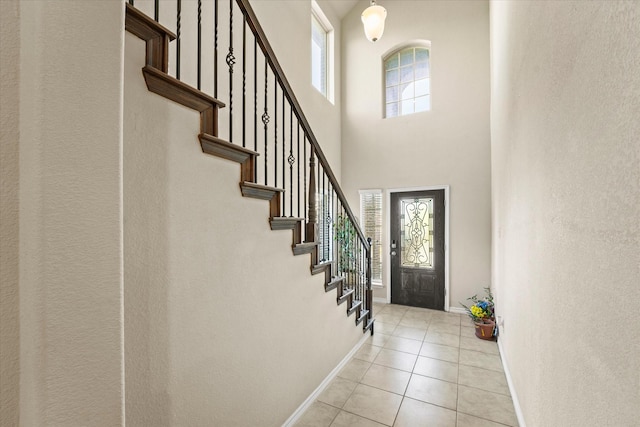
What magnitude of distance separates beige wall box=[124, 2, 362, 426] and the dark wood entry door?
328cm

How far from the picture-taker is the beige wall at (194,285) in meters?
1.06

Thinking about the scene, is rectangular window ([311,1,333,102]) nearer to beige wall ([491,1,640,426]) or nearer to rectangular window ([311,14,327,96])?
rectangular window ([311,14,327,96])

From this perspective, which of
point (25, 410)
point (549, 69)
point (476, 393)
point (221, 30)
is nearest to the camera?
point (25, 410)

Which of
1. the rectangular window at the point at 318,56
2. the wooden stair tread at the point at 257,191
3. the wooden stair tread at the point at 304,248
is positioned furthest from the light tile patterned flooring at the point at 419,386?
the rectangular window at the point at 318,56

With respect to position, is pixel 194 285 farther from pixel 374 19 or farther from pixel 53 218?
pixel 374 19

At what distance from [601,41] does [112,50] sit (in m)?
1.34

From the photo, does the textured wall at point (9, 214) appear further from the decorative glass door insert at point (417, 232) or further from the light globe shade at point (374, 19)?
the decorative glass door insert at point (417, 232)

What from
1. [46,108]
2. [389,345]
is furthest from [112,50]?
[389,345]

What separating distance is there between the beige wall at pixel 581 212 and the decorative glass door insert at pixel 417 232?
2950mm

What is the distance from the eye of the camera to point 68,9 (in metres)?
0.68

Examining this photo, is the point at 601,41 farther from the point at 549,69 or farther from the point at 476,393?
the point at 476,393

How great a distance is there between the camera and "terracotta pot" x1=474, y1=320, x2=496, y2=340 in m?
3.35

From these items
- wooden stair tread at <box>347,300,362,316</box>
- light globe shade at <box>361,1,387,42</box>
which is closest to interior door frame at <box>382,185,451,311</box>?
wooden stair tread at <box>347,300,362,316</box>

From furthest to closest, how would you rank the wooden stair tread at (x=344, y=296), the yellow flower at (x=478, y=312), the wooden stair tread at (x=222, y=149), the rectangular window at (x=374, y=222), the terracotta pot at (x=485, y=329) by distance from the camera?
the rectangular window at (x=374, y=222), the yellow flower at (x=478, y=312), the terracotta pot at (x=485, y=329), the wooden stair tread at (x=344, y=296), the wooden stair tread at (x=222, y=149)
